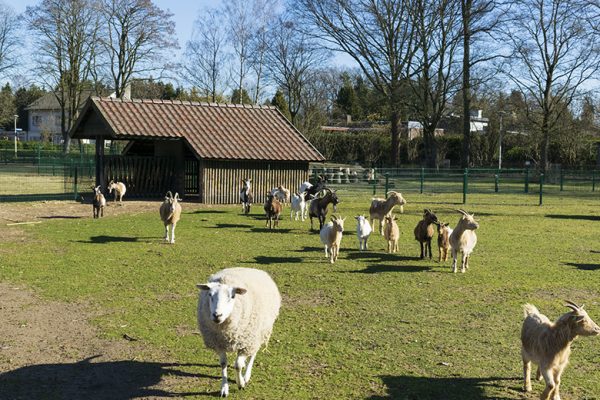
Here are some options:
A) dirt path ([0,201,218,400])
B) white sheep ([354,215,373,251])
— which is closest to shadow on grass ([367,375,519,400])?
dirt path ([0,201,218,400])

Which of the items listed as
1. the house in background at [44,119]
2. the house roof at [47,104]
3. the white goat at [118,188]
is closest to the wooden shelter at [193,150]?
the white goat at [118,188]

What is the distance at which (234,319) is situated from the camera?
595 centimetres

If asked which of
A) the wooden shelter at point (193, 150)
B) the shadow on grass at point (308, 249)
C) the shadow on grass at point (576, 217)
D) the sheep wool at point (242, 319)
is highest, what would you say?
the wooden shelter at point (193, 150)

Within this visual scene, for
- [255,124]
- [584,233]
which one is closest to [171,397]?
[584,233]

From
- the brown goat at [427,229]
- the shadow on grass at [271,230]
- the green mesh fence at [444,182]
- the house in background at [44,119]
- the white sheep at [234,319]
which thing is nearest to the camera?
the white sheep at [234,319]

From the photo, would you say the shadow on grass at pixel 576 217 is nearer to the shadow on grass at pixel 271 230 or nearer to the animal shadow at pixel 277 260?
the shadow on grass at pixel 271 230

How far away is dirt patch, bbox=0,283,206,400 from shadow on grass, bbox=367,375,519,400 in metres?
1.99

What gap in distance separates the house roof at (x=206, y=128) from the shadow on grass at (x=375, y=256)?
11671 mm

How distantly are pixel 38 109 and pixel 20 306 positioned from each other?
81191mm

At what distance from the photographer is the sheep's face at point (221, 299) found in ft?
18.7

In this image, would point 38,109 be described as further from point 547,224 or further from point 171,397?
point 171,397

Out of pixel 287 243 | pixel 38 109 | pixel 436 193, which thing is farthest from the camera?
pixel 38 109

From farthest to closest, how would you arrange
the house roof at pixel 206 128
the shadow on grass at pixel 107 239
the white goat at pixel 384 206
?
the house roof at pixel 206 128 < the white goat at pixel 384 206 < the shadow on grass at pixel 107 239

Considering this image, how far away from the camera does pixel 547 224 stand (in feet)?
65.3
